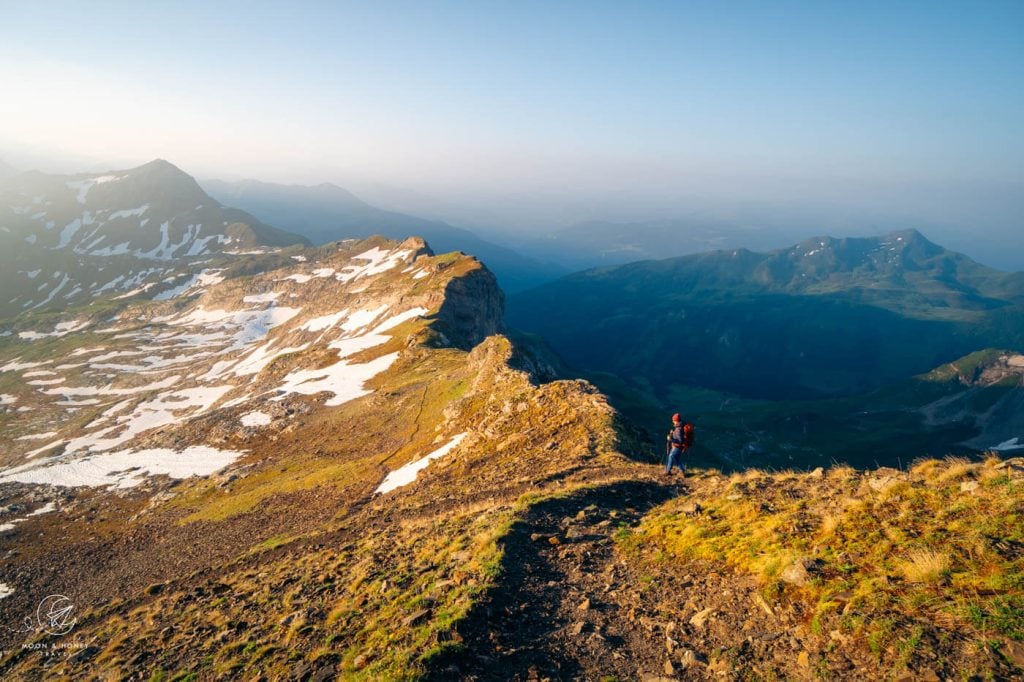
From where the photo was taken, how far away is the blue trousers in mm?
23878

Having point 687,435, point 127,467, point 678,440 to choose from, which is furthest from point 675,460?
point 127,467

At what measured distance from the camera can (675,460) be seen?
81.3 feet

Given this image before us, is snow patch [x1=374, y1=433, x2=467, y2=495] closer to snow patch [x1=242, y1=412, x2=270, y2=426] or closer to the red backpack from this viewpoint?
the red backpack

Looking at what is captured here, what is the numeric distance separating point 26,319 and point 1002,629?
10645 inches

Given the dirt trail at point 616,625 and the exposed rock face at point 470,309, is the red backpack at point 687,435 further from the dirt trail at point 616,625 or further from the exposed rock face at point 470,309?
the exposed rock face at point 470,309

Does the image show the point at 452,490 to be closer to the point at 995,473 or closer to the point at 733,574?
the point at 733,574

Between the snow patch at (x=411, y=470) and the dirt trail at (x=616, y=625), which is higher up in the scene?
the dirt trail at (x=616, y=625)

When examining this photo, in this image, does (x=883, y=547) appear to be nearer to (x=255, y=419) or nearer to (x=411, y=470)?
(x=411, y=470)

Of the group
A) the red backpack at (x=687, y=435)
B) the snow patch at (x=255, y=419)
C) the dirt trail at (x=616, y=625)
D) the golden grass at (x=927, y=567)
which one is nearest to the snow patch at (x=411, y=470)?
the red backpack at (x=687, y=435)

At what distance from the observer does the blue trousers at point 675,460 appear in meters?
23.9

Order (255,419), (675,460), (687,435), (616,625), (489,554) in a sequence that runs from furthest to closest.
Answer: (255,419) < (675,460) < (687,435) < (489,554) < (616,625)

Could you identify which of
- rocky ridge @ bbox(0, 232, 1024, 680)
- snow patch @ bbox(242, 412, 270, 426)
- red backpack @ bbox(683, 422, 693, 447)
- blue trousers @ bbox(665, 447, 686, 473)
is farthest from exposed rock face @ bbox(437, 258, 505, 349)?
red backpack @ bbox(683, 422, 693, 447)

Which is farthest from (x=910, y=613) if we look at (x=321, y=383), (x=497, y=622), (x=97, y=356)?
(x=97, y=356)

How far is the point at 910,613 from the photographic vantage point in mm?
9719
